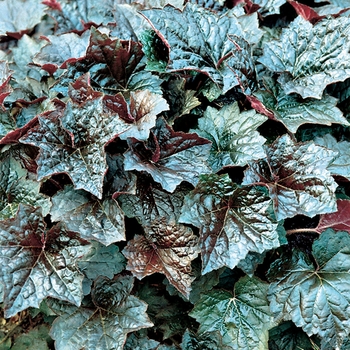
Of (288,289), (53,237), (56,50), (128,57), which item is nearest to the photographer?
(53,237)

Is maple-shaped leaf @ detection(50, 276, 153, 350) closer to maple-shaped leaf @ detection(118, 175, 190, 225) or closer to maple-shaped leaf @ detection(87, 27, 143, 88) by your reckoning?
maple-shaped leaf @ detection(118, 175, 190, 225)

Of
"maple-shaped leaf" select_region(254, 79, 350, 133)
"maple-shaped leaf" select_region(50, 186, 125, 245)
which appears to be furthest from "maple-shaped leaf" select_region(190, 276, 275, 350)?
"maple-shaped leaf" select_region(254, 79, 350, 133)

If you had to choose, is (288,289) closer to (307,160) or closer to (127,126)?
(307,160)

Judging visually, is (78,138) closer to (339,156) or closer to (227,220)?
(227,220)

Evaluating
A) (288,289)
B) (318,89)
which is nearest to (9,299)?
(288,289)

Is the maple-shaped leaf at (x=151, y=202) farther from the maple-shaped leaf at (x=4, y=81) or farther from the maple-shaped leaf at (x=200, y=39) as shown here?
the maple-shaped leaf at (x=4, y=81)

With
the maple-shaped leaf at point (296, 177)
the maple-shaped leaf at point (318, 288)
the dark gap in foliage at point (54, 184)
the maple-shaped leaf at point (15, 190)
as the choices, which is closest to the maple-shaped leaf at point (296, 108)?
the maple-shaped leaf at point (296, 177)
